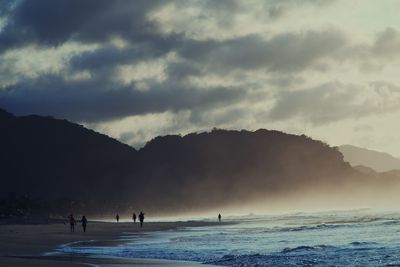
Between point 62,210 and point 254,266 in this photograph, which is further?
point 62,210

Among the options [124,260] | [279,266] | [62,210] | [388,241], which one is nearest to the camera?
[279,266]

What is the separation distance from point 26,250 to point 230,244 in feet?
40.2

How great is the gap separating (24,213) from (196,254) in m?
119

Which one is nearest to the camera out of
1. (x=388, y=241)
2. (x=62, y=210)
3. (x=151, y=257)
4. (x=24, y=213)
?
(x=151, y=257)

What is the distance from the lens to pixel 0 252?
106 feet

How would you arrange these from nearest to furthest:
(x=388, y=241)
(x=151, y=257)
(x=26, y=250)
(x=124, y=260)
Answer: (x=124, y=260)
(x=151, y=257)
(x=26, y=250)
(x=388, y=241)

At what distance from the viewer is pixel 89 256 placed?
31.5m

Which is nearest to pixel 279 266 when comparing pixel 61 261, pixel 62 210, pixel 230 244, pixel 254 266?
pixel 254 266

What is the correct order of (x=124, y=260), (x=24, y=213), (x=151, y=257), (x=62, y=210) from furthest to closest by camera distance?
(x=62, y=210), (x=24, y=213), (x=151, y=257), (x=124, y=260)

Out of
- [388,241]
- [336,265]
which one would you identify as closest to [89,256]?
[336,265]

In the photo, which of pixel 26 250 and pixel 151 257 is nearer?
pixel 151 257

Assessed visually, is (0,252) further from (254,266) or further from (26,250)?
(254,266)

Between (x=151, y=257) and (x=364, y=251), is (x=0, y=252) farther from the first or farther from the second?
(x=364, y=251)

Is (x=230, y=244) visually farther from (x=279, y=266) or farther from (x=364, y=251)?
(x=279, y=266)
